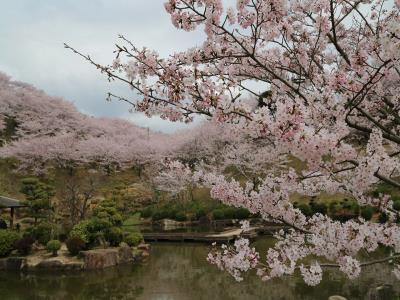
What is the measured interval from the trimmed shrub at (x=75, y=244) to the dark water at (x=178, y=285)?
43.0 inches

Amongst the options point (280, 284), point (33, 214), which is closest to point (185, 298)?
point (280, 284)

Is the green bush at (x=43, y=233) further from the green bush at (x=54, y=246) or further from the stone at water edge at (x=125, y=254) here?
the stone at water edge at (x=125, y=254)

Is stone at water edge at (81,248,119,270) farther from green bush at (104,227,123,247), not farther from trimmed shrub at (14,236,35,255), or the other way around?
trimmed shrub at (14,236,35,255)

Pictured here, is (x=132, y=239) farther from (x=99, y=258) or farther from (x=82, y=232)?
(x=99, y=258)

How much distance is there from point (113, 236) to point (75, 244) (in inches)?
56.0

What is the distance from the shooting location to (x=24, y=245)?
13.0 m

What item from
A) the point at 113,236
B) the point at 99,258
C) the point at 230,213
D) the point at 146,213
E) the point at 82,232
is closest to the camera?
the point at 99,258

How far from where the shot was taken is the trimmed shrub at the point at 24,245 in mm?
12969

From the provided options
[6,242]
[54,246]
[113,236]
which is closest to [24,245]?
[6,242]

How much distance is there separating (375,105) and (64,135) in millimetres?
28489

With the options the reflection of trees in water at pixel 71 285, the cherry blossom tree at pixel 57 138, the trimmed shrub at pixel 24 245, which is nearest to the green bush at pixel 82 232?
the trimmed shrub at pixel 24 245

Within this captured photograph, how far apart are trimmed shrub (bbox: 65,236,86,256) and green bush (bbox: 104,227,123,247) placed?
1.00 meters

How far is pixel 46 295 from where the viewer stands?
9.45m

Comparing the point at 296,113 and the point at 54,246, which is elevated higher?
the point at 296,113
